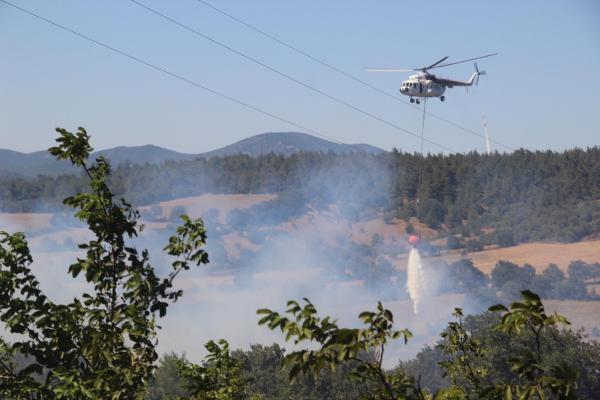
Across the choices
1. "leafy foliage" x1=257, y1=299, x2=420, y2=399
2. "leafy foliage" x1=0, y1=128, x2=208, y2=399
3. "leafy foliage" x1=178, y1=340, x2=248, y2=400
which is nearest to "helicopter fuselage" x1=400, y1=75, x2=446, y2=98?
"leafy foliage" x1=178, y1=340, x2=248, y2=400

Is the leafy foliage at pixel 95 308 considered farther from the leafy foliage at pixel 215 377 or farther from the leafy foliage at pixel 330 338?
the leafy foliage at pixel 330 338

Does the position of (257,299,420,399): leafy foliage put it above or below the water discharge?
above

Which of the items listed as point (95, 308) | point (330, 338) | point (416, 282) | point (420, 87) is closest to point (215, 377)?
point (95, 308)

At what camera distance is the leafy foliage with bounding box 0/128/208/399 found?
14711 mm

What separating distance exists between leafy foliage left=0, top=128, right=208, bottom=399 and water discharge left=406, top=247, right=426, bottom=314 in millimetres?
136128

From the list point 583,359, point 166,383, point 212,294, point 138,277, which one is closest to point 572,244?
point 212,294

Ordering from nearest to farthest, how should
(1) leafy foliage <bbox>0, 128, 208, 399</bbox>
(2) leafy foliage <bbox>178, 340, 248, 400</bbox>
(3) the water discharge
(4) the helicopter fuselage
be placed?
(1) leafy foliage <bbox>0, 128, 208, 399</bbox>
(2) leafy foliage <bbox>178, 340, 248, 400</bbox>
(4) the helicopter fuselage
(3) the water discharge

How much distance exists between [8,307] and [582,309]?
13389 cm

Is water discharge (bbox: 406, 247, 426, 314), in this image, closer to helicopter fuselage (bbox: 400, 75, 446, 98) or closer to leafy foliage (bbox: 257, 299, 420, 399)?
helicopter fuselage (bbox: 400, 75, 446, 98)

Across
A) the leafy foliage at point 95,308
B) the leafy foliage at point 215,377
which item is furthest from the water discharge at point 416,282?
the leafy foliage at point 95,308

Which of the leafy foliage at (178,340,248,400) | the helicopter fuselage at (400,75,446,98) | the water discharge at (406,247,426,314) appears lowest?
the water discharge at (406,247,426,314)

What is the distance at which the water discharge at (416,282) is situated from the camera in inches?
6029

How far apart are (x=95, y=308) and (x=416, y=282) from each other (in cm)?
14542

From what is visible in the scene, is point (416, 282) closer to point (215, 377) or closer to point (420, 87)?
point (420, 87)
